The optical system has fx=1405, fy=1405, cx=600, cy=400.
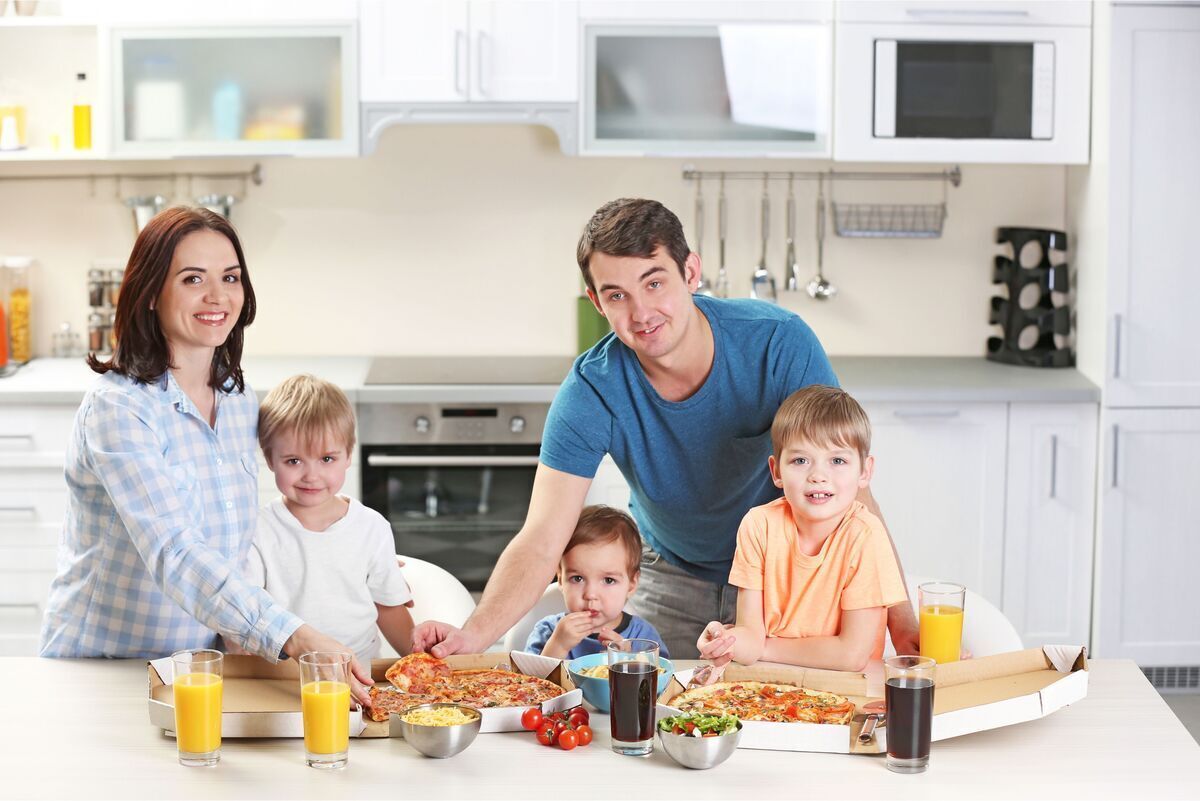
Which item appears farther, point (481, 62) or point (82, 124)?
point (82, 124)

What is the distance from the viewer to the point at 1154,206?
381 cm

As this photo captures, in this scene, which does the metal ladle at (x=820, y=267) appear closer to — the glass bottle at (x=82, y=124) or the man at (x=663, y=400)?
the man at (x=663, y=400)

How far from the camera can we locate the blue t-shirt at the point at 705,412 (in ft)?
7.81

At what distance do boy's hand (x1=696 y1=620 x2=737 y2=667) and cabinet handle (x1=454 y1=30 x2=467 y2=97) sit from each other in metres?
2.34

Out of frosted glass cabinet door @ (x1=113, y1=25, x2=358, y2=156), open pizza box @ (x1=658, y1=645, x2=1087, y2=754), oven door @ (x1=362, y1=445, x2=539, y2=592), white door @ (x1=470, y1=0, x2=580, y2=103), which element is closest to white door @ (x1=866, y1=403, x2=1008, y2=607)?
oven door @ (x1=362, y1=445, x2=539, y2=592)

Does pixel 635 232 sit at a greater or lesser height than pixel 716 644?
greater

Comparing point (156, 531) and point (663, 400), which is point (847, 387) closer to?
point (663, 400)

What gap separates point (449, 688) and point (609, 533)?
20.8 inches

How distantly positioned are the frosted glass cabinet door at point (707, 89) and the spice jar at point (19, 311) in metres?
1.75

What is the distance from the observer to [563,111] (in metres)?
3.93

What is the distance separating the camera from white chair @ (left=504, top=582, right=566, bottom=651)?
2459 millimetres

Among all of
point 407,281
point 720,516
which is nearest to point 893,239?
point 407,281

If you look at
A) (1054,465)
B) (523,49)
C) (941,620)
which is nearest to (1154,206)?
(1054,465)

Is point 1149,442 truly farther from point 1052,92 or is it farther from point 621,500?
point 621,500
